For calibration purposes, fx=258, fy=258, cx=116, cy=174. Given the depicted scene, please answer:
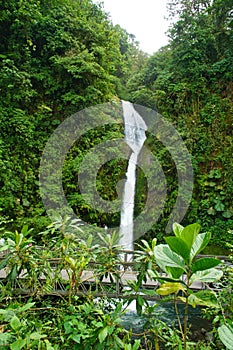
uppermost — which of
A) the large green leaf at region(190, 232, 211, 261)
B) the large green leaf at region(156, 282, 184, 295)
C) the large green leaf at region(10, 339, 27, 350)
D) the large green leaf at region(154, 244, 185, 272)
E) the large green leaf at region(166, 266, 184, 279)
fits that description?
the large green leaf at region(190, 232, 211, 261)

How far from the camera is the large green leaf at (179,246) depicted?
0.98 m

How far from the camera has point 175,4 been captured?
11.7 m

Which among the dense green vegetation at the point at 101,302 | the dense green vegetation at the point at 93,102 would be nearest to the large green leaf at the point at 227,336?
the dense green vegetation at the point at 101,302

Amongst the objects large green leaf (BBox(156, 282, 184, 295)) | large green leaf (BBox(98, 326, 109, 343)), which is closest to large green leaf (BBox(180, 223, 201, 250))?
large green leaf (BBox(156, 282, 184, 295))

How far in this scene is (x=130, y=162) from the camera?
31.4 ft

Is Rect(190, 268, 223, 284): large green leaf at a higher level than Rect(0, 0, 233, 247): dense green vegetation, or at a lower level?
lower

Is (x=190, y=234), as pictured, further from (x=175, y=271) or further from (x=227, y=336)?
Result: (x=227, y=336)

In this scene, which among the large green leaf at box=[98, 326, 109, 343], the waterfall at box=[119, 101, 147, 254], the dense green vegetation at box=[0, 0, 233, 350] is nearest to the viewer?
the large green leaf at box=[98, 326, 109, 343]

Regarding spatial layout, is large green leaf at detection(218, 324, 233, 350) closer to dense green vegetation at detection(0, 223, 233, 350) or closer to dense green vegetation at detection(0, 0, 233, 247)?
dense green vegetation at detection(0, 223, 233, 350)

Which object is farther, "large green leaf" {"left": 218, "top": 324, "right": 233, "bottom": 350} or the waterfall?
the waterfall

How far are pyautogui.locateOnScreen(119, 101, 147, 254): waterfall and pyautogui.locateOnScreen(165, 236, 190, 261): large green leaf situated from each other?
704 cm

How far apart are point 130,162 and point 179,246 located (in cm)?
862

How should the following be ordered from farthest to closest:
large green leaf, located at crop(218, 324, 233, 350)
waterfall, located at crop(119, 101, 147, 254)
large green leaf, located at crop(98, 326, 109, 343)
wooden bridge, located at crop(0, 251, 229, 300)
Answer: waterfall, located at crop(119, 101, 147, 254) → wooden bridge, located at crop(0, 251, 229, 300) → large green leaf, located at crop(98, 326, 109, 343) → large green leaf, located at crop(218, 324, 233, 350)

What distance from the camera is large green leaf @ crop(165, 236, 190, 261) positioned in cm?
98
